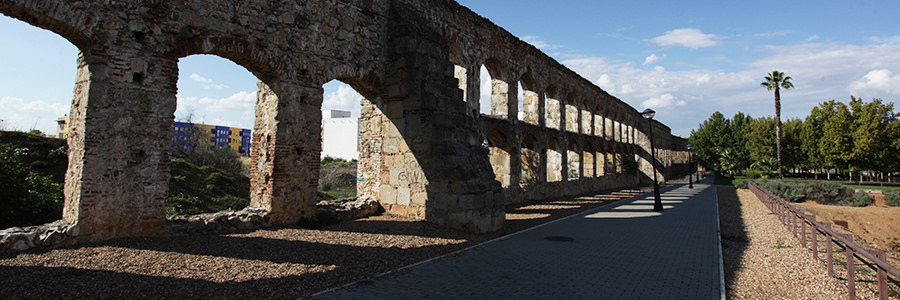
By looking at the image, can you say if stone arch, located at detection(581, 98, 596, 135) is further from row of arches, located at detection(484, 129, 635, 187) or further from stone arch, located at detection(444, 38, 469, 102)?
stone arch, located at detection(444, 38, 469, 102)

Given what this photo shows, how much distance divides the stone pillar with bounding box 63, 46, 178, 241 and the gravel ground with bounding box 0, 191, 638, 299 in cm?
41

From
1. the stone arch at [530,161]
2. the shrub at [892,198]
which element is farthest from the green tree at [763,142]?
the stone arch at [530,161]

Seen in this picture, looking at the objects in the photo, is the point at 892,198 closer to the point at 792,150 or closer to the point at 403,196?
the point at 792,150

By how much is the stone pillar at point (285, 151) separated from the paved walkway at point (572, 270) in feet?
12.0

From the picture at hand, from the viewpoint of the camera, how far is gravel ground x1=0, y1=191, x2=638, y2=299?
14.9 ft

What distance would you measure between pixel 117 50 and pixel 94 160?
166 centimetres

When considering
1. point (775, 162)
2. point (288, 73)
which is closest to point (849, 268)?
point (288, 73)

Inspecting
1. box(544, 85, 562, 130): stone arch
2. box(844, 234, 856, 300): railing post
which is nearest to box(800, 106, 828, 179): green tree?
box(544, 85, 562, 130): stone arch

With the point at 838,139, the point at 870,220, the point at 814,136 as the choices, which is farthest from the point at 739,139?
the point at 870,220

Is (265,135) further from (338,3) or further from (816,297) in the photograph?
(816,297)

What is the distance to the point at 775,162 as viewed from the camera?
45344 mm

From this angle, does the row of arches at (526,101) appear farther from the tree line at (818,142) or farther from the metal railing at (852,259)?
the tree line at (818,142)

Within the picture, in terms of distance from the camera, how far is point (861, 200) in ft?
80.4

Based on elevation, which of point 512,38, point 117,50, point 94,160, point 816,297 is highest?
point 512,38
